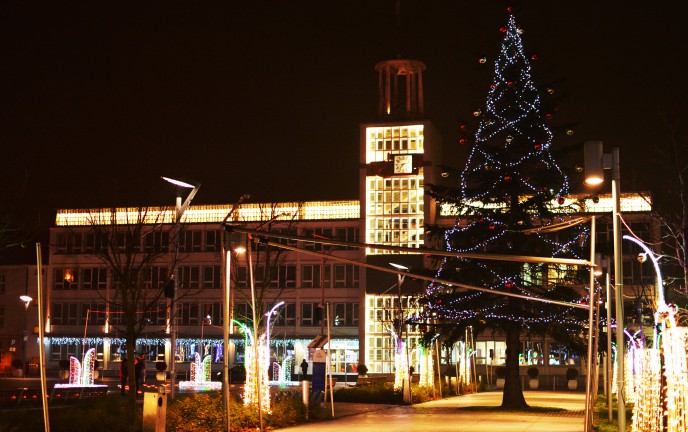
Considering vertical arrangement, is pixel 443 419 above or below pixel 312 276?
below

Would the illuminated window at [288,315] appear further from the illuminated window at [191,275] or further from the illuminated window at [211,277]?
the illuminated window at [191,275]

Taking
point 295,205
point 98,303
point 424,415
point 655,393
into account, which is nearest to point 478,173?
point 424,415

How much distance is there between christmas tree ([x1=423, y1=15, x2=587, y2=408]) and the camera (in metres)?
36.5

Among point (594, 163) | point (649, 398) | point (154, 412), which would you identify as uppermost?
point (594, 163)

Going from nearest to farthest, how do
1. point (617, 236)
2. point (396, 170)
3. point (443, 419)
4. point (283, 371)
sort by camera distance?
point (617, 236) → point (443, 419) → point (283, 371) → point (396, 170)

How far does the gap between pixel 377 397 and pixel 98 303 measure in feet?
184

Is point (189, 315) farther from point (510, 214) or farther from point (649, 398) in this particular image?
point (649, 398)

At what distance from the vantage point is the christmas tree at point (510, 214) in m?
36.5

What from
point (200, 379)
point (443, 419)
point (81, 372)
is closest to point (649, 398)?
point (443, 419)

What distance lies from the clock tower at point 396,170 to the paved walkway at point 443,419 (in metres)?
42.4

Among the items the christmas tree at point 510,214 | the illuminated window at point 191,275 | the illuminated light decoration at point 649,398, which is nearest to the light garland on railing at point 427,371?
the christmas tree at point 510,214

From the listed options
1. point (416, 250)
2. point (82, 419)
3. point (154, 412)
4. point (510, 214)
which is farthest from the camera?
point (510, 214)

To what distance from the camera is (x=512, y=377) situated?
1494 inches

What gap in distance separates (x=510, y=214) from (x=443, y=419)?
9.49 meters
